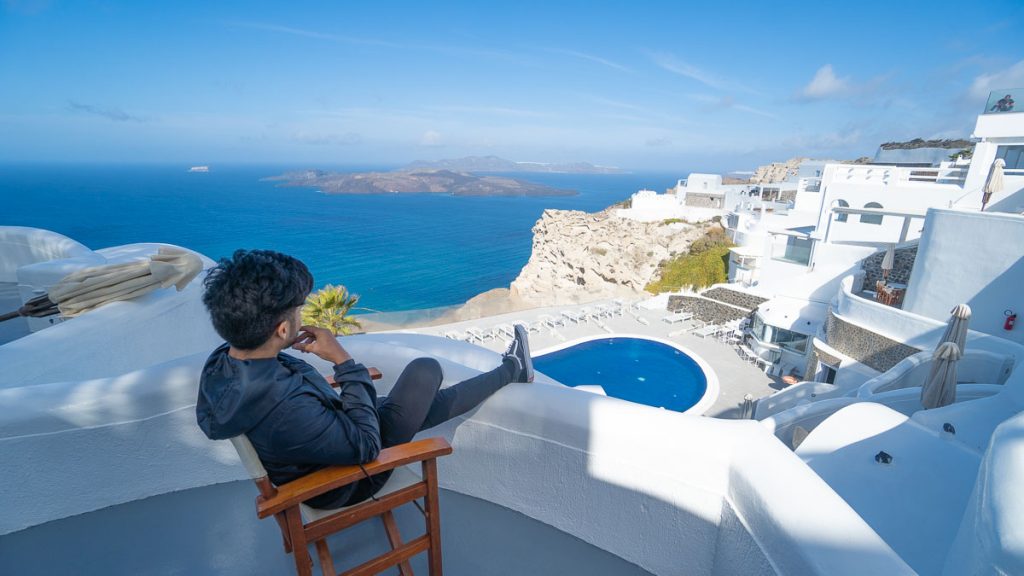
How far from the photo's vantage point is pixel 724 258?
22828 millimetres

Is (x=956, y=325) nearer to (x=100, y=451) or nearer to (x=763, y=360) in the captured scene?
(x=763, y=360)

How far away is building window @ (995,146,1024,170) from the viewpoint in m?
13.7

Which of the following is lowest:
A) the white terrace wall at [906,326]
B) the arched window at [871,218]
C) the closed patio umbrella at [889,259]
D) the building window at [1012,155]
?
the white terrace wall at [906,326]

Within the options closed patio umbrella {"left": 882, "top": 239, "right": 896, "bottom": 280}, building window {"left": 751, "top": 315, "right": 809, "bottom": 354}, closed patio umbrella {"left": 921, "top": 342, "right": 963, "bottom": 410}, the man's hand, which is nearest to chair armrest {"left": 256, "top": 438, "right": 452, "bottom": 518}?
the man's hand

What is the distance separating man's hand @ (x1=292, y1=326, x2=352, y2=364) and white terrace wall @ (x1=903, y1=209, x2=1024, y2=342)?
10.4m

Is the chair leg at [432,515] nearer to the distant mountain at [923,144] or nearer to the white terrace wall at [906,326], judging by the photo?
the white terrace wall at [906,326]

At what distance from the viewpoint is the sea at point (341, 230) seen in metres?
46.0

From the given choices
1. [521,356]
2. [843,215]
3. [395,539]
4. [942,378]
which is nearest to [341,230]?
[843,215]

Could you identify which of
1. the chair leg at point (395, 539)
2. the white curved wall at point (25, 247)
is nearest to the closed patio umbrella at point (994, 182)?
the chair leg at point (395, 539)

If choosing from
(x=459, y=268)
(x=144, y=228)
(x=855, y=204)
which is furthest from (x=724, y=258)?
(x=144, y=228)

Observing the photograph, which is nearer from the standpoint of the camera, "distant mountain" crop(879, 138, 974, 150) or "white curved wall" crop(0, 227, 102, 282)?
"white curved wall" crop(0, 227, 102, 282)

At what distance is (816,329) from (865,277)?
223cm

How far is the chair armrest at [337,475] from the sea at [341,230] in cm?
2921

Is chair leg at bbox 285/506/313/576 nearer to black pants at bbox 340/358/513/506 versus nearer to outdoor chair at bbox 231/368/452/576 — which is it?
outdoor chair at bbox 231/368/452/576
